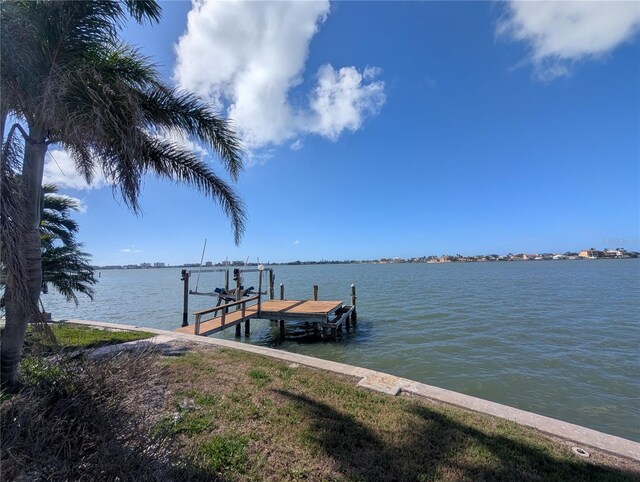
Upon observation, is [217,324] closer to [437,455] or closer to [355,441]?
[355,441]

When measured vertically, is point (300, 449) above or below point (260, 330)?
above

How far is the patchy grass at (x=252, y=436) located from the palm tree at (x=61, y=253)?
725 centimetres

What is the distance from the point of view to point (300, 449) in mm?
3537

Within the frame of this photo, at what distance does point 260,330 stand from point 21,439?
14.9m

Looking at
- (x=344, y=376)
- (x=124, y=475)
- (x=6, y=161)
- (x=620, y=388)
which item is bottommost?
(x=620, y=388)

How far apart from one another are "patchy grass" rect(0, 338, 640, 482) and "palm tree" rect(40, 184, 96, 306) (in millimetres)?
7249

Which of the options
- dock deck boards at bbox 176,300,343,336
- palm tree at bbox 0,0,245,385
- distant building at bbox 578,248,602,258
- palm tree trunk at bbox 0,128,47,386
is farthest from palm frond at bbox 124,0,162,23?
distant building at bbox 578,248,602,258

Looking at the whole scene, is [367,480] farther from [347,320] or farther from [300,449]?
[347,320]

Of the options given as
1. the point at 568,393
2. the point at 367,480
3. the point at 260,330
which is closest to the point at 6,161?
the point at 367,480

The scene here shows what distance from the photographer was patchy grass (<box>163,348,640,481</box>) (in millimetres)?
3195

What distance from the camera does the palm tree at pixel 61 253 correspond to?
1032 cm

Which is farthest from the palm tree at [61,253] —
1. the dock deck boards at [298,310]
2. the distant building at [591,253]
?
the distant building at [591,253]

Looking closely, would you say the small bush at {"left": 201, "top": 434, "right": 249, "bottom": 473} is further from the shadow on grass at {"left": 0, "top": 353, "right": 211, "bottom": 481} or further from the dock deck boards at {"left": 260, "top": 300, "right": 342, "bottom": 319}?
the dock deck boards at {"left": 260, "top": 300, "right": 342, "bottom": 319}

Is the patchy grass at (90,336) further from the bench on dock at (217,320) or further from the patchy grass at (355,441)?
the patchy grass at (355,441)
